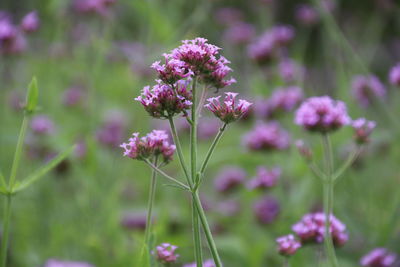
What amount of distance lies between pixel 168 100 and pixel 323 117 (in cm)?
57

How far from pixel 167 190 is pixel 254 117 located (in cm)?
84

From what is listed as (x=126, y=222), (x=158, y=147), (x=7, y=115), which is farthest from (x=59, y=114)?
(x=158, y=147)

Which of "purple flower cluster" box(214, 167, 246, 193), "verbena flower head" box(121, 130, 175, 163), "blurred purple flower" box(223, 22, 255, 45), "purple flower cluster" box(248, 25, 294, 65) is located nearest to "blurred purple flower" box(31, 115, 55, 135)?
"purple flower cluster" box(214, 167, 246, 193)

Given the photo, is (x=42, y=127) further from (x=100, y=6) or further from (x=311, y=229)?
(x=311, y=229)

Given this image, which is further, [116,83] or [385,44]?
[385,44]

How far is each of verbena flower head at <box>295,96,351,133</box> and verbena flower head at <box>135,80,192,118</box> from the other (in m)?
0.52

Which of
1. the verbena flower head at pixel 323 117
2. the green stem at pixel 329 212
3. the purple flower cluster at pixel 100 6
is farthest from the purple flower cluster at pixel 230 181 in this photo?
the green stem at pixel 329 212

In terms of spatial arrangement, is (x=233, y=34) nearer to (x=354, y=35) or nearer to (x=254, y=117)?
(x=254, y=117)

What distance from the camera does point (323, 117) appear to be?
1.45m

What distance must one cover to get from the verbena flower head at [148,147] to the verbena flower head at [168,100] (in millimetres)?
62

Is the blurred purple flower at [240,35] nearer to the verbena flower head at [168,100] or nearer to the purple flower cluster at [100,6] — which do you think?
the purple flower cluster at [100,6]

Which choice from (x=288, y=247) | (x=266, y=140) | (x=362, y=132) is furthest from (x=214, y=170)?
(x=288, y=247)

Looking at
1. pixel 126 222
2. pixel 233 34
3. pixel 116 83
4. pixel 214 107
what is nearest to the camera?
pixel 214 107

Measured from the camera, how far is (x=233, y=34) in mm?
3557
